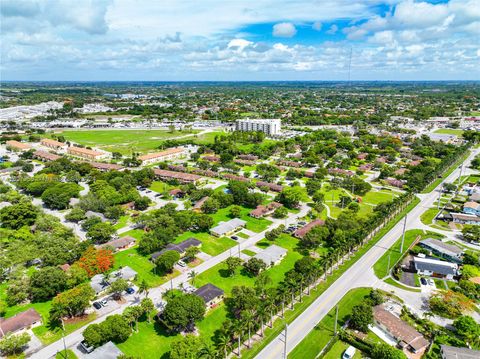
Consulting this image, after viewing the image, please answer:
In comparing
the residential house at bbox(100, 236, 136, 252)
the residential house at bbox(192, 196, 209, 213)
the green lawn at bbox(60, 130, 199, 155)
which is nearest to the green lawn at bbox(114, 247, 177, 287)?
the residential house at bbox(100, 236, 136, 252)

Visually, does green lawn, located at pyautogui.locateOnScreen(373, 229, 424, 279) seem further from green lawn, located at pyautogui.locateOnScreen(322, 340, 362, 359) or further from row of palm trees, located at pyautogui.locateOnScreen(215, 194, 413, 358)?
green lawn, located at pyautogui.locateOnScreen(322, 340, 362, 359)

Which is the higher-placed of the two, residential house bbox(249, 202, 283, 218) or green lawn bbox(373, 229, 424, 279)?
residential house bbox(249, 202, 283, 218)

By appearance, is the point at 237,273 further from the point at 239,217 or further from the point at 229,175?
the point at 229,175

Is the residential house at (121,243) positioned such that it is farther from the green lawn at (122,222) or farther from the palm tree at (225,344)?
the palm tree at (225,344)

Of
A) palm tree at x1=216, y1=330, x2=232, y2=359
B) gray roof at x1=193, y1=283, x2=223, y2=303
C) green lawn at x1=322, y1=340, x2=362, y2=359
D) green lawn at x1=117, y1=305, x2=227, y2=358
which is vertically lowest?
green lawn at x1=117, y1=305, x2=227, y2=358

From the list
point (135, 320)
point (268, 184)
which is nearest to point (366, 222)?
point (268, 184)

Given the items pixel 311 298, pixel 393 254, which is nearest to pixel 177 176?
pixel 311 298
